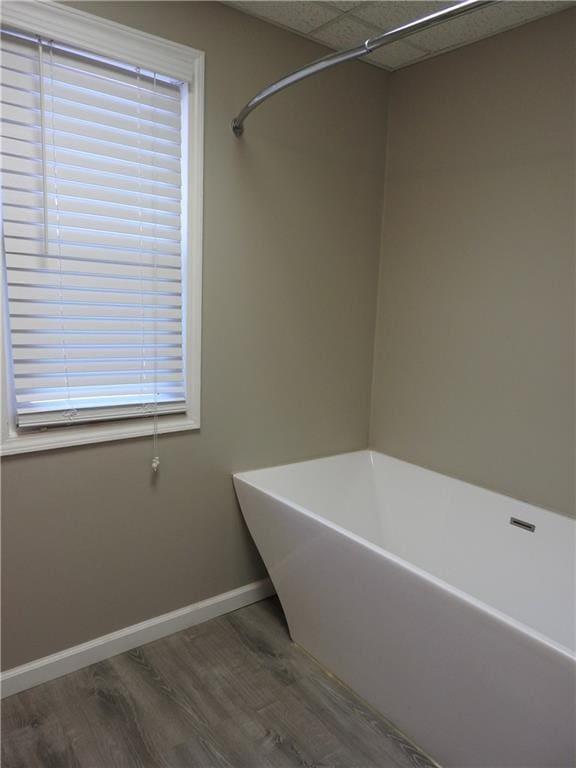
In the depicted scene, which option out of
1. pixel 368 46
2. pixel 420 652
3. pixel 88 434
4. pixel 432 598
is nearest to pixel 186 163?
pixel 368 46

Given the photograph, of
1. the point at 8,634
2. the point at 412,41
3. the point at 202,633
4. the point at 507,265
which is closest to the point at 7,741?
the point at 8,634

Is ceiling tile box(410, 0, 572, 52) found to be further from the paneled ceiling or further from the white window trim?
the white window trim

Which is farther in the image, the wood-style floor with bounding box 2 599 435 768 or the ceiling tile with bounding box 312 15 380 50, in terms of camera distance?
the ceiling tile with bounding box 312 15 380 50

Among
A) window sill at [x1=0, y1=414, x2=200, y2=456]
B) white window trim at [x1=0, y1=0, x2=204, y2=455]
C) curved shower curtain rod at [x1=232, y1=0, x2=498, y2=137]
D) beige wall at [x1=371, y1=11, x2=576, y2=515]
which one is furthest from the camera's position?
beige wall at [x1=371, y1=11, x2=576, y2=515]

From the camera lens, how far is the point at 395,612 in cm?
163

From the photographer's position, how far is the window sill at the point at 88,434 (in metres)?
1.79

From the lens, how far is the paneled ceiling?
6.42 feet

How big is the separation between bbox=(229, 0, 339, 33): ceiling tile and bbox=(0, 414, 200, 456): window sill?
5.16 feet

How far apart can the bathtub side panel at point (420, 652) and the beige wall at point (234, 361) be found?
1.09ft

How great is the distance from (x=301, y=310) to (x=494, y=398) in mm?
927

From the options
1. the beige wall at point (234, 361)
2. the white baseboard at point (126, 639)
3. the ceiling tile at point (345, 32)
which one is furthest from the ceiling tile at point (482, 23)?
the white baseboard at point (126, 639)

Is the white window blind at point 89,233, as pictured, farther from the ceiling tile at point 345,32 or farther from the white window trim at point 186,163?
the ceiling tile at point 345,32

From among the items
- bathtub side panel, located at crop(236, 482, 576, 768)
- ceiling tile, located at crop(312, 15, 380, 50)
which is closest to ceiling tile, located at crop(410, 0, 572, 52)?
ceiling tile, located at crop(312, 15, 380, 50)

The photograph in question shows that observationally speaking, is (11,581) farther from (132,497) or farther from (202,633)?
(202,633)
